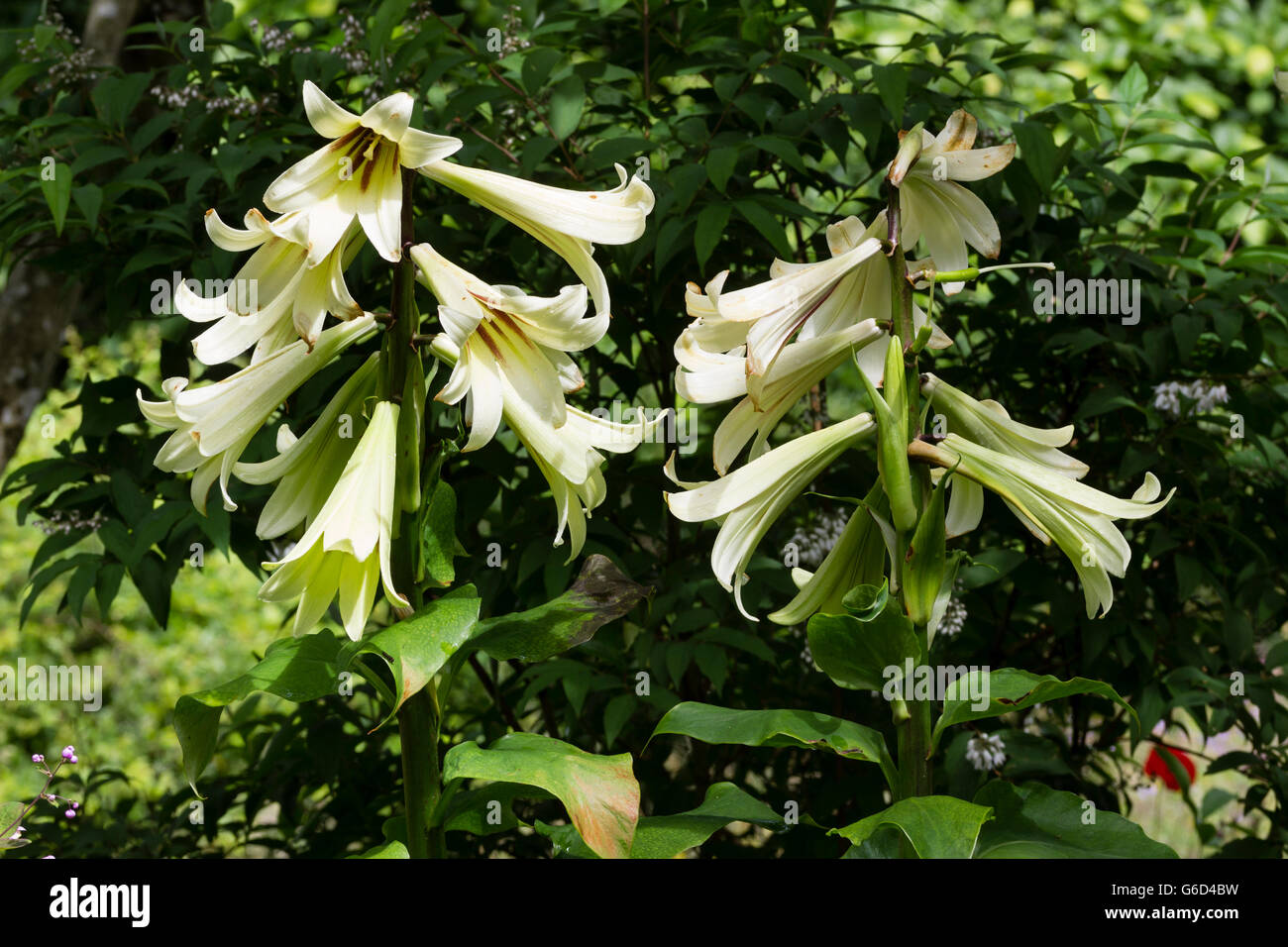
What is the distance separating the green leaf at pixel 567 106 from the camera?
153cm

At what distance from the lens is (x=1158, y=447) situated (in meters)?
1.70

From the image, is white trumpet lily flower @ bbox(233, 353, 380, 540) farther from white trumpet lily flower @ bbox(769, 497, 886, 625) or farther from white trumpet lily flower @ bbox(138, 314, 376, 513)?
white trumpet lily flower @ bbox(769, 497, 886, 625)

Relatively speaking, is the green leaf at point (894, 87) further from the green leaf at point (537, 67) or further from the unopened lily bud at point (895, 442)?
the unopened lily bud at point (895, 442)

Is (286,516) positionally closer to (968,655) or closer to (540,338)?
(540,338)

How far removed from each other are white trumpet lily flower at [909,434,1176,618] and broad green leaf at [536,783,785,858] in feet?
1.14

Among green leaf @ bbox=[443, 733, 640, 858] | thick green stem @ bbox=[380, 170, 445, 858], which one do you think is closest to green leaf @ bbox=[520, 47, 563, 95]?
thick green stem @ bbox=[380, 170, 445, 858]

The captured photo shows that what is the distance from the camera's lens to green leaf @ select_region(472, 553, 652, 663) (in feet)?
3.41

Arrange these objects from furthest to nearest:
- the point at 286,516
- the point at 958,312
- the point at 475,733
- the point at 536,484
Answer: the point at 475,733 < the point at 958,312 < the point at 536,484 < the point at 286,516

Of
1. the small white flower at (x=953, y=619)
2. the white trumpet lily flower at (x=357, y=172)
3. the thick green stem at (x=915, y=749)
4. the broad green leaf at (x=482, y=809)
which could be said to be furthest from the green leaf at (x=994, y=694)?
the white trumpet lily flower at (x=357, y=172)

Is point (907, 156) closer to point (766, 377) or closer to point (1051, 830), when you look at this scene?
point (766, 377)

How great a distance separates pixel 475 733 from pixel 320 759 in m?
0.36

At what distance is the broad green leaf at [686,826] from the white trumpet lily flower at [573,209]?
0.45 m

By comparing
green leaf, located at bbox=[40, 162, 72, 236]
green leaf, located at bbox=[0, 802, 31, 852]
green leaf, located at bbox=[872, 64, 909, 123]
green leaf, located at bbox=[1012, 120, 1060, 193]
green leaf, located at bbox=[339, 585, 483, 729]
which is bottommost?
green leaf, located at bbox=[0, 802, 31, 852]
